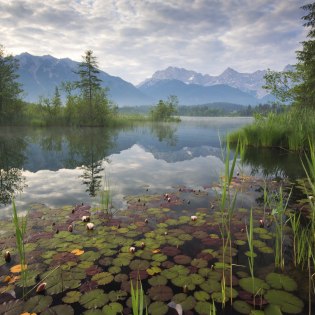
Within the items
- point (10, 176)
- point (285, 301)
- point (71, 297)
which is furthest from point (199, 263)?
point (10, 176)

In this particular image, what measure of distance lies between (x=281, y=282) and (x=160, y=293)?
1758 millimetres

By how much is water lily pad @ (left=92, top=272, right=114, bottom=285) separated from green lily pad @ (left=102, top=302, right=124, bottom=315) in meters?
0.51

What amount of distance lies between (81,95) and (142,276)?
5410 cm

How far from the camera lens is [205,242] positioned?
16.3ft

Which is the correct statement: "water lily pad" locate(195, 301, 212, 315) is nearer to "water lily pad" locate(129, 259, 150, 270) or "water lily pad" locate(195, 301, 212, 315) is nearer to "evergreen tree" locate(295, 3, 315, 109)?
"water lily pad" locate(129, 259, 150, 270)

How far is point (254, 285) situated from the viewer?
11.9 feet

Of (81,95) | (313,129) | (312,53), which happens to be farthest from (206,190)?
(81,95)

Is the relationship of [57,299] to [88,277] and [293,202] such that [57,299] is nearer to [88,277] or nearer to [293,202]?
[88,277]

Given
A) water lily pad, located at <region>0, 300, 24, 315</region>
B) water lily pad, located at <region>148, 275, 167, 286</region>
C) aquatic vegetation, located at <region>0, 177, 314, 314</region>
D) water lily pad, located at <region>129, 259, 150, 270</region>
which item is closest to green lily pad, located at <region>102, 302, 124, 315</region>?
aquatic vegetation, located at <region>0, 177, 314, 314</region>

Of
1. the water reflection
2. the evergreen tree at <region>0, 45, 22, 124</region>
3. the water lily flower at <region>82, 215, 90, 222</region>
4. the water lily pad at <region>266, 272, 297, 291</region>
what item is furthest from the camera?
the evergreen tree at <region>0, 45, 22, 124</region>

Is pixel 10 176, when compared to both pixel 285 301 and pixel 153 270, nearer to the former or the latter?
pixel 153 270

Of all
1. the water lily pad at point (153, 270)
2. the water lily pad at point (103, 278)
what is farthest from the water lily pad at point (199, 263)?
→ the water lily pad at point (103, 278)

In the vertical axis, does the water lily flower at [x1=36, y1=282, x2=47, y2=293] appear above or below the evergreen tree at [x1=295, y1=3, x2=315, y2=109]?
below

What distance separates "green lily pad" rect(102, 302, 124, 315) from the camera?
10.0 feet
